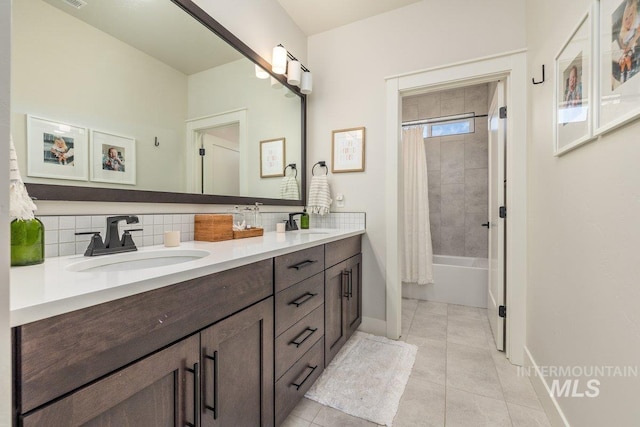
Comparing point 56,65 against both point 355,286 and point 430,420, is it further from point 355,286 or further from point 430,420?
point 430,420

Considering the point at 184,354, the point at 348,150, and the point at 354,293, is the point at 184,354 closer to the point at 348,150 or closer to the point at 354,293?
the point at 354,293

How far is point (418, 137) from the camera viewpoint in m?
3.34

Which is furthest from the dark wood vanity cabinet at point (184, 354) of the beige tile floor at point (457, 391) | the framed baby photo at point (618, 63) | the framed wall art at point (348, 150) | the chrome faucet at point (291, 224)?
the framed baby photo at point (618, 63)

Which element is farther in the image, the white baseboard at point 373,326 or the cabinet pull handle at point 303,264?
the white baseboard at point 373,326

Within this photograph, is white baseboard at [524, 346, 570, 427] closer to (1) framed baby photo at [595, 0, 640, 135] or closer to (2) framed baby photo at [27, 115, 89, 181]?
(1) framed baby photo at [595, 0, 640, 135]

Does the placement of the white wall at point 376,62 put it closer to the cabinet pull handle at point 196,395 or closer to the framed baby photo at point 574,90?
the framed baby photo at point 574,90

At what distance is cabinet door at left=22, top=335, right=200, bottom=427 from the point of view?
54cm

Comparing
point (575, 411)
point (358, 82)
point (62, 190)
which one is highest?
point (358, 82)

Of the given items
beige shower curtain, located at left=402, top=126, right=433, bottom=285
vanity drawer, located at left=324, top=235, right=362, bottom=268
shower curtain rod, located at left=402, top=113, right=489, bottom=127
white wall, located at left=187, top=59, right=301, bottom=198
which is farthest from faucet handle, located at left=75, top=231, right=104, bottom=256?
shower curtain rod, located at left=402, top=113, right=489, bottom=127

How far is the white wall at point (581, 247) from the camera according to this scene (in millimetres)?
812

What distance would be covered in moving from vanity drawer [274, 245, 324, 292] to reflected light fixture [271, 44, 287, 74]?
1.38m

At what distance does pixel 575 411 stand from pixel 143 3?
8.22 feet

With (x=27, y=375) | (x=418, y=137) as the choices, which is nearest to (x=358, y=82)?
(x=418, y=137)

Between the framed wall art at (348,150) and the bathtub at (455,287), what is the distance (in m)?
1.55
